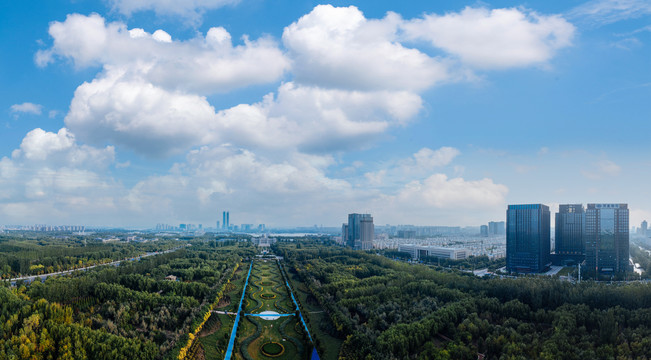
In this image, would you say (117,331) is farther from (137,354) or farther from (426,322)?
(426,322)

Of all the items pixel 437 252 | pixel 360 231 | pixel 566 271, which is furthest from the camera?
pixel 360 231

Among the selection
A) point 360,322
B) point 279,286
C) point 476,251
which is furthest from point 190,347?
point 476,251

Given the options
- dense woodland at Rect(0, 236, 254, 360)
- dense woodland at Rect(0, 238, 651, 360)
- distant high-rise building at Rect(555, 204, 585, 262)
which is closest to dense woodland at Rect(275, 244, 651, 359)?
dense woodland at Rect(0, 238, 651, 360)

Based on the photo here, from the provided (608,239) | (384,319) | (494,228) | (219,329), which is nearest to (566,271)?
(608,239)

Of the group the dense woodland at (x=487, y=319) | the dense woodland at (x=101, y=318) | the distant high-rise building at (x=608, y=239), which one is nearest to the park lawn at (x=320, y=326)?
the dense woodland at (x=487, y=319)

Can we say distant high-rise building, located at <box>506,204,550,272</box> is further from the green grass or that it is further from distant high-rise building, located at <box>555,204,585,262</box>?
distant high-rise building, located at <box>555,204,585,262</box>

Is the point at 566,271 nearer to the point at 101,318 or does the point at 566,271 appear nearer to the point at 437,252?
the point at 437,252

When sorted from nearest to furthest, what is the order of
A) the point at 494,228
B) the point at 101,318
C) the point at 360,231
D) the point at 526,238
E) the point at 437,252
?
the point at 101,318
the point at 526,238
the point at 437,252
the point at 360,231
the point at 494,228

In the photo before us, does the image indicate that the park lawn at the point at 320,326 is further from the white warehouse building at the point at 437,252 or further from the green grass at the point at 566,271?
the green grass at the point at 566,271
